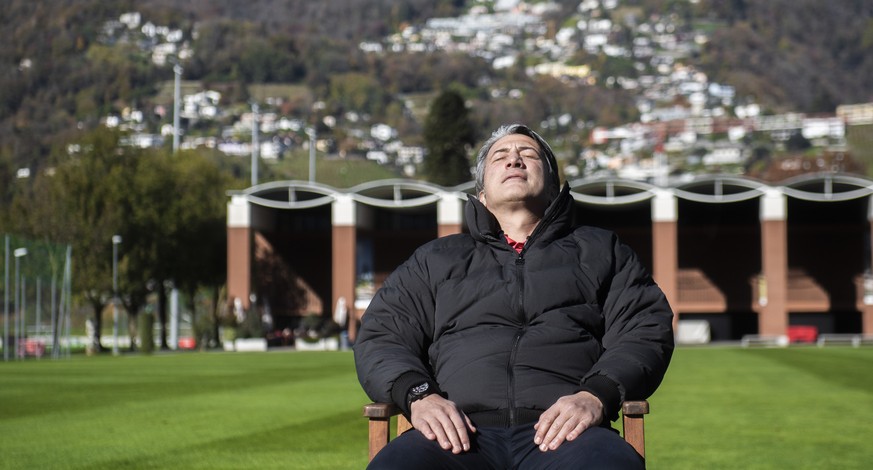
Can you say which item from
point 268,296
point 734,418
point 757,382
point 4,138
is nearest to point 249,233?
point 268,296

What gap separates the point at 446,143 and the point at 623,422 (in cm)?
8899

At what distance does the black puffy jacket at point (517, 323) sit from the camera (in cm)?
553

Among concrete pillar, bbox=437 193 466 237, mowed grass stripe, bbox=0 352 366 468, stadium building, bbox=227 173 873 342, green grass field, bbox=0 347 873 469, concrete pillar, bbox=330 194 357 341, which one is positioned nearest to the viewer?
green grass field, bbox=0 347 873 469

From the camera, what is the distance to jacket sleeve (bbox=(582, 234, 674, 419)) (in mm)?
5418

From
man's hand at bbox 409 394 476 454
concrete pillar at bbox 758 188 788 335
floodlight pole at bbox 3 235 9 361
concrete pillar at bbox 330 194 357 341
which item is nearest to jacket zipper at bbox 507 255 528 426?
man's hand at bbox 409 394 476 454

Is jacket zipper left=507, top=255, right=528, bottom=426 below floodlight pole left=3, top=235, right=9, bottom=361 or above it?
above

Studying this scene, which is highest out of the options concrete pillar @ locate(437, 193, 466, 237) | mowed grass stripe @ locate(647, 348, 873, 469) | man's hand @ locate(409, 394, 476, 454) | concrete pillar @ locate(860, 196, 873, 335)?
concrete pillar @ locate(437, 193, 466, 237)

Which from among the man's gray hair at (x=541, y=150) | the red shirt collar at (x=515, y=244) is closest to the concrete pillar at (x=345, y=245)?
the man's gray hair at (x=541, y=150)

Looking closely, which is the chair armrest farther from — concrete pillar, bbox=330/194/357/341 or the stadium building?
the stadium building

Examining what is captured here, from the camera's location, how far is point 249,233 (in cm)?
6322

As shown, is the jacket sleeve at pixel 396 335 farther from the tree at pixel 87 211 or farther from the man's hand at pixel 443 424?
the tree at pixel 87 211

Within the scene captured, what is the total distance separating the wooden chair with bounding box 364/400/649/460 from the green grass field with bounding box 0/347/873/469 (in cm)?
439

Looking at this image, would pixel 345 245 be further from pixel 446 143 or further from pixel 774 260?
pixel 446 143

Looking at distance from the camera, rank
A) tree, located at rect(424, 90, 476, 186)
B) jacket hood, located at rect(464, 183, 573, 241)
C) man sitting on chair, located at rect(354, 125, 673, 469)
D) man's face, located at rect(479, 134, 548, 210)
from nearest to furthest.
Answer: man sitting on chair, located at rect(354, 125, 673, 469)
jacket hood, located at rect(464, 183, 573, 241)
man's face, located at rect(479, 134, 548, 210)
tree, located at rect(424, 90, 476, 186)
